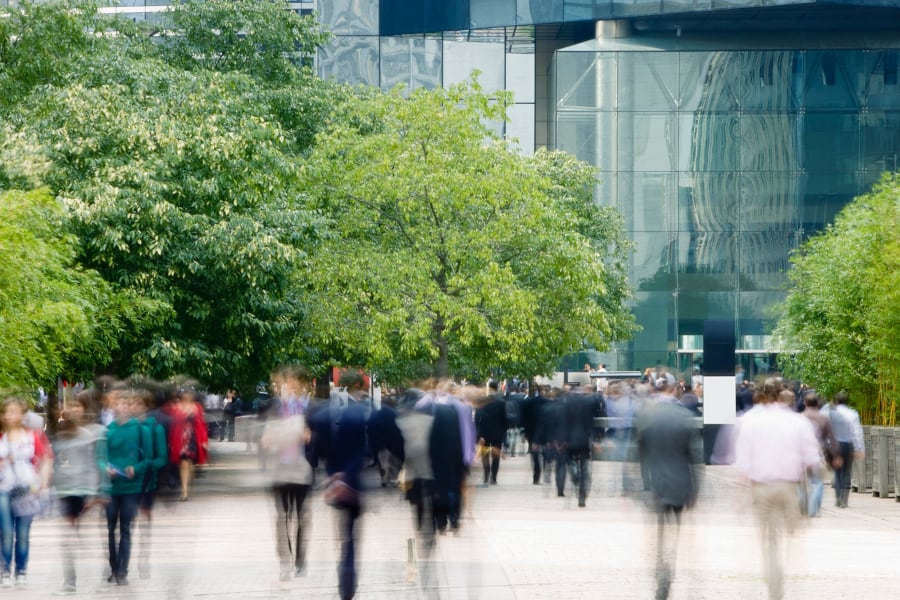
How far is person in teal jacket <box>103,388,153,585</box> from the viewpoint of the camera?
45.1 feet

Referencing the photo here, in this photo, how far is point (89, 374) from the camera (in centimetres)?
3038

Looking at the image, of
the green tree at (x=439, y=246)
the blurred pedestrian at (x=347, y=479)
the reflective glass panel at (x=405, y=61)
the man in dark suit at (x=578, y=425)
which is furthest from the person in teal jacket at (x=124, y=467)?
the reflective glass panel at (x=405, y=61)

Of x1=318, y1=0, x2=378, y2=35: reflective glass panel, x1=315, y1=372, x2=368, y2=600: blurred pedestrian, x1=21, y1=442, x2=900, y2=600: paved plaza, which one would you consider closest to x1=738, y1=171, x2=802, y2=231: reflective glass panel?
x1=318, y1=0, x2=378, y2=35: reflective glass panel

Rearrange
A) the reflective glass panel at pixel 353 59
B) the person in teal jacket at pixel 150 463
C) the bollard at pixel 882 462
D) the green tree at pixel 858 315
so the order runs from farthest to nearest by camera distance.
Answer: the reflective glass panel at pixel 353 59, the green tree at pixel 858 315, the bollard at pixel 882 462, the person in teal jacket at pixel 150 463

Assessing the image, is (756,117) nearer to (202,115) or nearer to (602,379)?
(602,379)

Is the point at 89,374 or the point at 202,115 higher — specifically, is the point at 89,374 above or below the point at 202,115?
below

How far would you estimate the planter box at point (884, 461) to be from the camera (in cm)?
2672

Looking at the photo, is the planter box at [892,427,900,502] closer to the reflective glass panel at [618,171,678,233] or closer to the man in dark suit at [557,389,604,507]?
the man in dark suit at [557,389,604,507]

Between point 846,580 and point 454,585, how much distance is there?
3.76 meters

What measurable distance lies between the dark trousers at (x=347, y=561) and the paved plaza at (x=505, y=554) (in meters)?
0.87

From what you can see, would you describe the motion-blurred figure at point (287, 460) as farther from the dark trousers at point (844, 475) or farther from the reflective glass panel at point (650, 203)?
the reflective glass panel at point (650, 203)

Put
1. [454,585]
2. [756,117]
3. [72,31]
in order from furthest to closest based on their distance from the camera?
[756,117] < [72,31] < [454,585]

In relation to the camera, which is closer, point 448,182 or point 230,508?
point 230,508

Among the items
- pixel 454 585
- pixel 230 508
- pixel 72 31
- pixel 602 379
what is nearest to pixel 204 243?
pixel 230 508
